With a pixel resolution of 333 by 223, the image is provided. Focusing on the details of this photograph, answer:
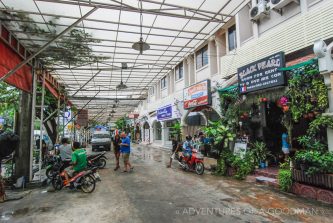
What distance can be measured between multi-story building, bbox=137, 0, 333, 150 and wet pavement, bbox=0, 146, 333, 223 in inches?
180

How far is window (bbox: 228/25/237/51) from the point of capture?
435 inches

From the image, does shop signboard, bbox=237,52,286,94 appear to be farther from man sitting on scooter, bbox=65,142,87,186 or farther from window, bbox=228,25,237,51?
man sitting on scooter, bbox=65,142,87,186

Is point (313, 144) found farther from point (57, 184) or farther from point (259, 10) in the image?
point (57, 184)

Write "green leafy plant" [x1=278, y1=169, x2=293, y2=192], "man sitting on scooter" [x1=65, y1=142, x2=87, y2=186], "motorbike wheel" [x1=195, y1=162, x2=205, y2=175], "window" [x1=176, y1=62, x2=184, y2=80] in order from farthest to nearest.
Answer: "window" [x1=176, y1=62, x2=184, y2=80] → "motorbike wheel" [x1=195, y1=162, x2=205, y2=175] → "man sitting on scooter" [x1=65, y1=142, x2=87, y2=186] → "green leafy plant" [x1=278, y1=169, x2=293, y2=192]

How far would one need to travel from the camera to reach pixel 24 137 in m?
7.95

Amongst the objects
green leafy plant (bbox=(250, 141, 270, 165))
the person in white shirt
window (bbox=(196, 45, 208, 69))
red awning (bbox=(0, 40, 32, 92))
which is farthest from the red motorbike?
red awning (bbox=(0, 40, 32, 92))

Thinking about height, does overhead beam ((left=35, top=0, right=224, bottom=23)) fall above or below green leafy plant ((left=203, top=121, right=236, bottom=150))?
above

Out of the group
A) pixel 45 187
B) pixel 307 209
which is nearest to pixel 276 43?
pixel 307 209

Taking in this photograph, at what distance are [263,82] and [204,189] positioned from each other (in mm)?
4382

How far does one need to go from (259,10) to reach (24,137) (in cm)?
1002

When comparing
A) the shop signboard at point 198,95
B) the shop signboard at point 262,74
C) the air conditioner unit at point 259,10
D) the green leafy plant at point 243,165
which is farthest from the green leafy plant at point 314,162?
the shop signboard at point 198,95

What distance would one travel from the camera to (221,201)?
5.68 meters

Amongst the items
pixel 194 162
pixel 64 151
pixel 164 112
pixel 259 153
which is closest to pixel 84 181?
pixel 64 151

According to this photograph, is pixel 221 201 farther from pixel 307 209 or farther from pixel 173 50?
pixel 173 50
